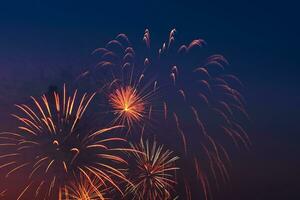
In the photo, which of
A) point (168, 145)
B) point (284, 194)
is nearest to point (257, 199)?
point (284, 194)

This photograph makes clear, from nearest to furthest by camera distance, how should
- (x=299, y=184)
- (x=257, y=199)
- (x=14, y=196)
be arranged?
(x=14, y=196) → (x=257, y=199) → (x=299, y=184)

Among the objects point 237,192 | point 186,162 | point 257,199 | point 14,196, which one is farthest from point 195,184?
point 14,196

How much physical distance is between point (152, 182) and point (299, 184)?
127 metres

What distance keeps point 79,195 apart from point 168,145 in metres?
54.5

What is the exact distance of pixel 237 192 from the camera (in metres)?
126

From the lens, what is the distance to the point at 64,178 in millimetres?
37531

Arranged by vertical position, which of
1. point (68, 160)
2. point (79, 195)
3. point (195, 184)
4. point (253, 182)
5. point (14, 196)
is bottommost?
point (79, 195)

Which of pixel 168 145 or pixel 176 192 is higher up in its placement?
pixel 168 145

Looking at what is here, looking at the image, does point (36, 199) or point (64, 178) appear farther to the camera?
point (36, 199)

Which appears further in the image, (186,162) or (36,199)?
(186,162)

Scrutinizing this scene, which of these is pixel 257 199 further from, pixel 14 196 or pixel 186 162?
pixel 14 196

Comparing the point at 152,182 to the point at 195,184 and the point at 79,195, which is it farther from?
the point at 195,184

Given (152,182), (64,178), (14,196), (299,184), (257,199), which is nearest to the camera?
(152,182)

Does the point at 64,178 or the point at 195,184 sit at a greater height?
the point at 195,184
